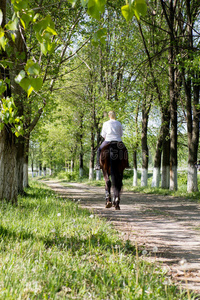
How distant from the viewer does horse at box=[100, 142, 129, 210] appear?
6371mm

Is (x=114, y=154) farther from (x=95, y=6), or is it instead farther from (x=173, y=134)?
(x=173, y=134)

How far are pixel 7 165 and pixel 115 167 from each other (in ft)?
9.88

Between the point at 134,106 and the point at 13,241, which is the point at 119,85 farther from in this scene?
the point at 13,241

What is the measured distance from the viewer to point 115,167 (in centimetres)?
650

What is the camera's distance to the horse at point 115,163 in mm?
6371

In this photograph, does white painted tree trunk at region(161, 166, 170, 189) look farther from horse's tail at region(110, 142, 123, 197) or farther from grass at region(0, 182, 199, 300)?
grass at region(0, 182, 199, 300)

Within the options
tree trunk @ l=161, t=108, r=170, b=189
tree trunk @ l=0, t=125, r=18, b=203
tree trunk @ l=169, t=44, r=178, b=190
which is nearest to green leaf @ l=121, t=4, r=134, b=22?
tree trunk @ l=0, t=125, r=18, b=203

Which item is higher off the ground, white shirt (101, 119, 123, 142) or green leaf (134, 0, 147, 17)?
green leaf (134, 0, 147, 17)

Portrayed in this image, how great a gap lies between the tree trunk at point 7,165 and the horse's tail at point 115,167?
9.32 feet

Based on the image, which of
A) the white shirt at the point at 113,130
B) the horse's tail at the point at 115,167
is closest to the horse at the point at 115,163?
the horse's tail at the point at 115,167

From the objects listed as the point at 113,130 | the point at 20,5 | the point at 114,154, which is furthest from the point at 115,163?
the point at 20,5

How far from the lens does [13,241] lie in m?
3.68

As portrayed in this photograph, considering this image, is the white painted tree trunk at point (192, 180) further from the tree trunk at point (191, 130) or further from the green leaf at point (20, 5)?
the green leaf at point (20, 5)

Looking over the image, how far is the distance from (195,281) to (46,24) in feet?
9.82
